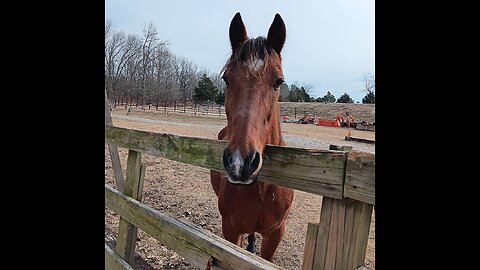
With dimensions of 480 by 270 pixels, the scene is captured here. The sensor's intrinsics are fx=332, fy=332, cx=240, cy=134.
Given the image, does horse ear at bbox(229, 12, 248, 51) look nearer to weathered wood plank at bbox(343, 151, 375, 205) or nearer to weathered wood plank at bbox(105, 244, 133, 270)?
weathered wood plank at bbox(343, 151, 375, 205)

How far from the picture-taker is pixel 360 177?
103 centimetres

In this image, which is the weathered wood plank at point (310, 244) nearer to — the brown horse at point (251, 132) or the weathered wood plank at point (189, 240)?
the weathered wood plank at point (189, 240)

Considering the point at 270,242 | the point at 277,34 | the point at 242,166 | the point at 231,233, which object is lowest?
the point at 270,242

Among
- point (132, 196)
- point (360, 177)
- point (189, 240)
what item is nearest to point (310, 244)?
point (360, 177)

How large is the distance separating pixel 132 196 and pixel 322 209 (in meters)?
1.72

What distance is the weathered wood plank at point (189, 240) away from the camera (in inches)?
55.8

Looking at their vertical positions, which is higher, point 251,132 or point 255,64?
point 255,64

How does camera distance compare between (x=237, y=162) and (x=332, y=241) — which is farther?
(x=237, y=162)

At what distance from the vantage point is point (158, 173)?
664 cm

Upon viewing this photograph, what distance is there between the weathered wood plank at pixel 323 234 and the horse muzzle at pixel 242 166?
33 centimetres

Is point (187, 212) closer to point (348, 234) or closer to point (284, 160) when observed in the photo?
point (284, 160)
